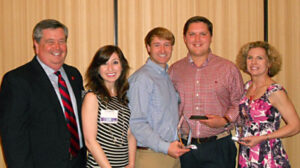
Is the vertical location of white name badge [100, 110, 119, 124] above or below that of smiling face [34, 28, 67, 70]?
below

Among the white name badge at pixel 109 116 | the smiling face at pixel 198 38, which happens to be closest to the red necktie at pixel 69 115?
the white name badge at pixel 109 116

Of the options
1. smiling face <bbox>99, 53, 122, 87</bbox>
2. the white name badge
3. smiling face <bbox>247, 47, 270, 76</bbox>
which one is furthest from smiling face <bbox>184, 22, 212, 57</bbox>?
the white name badge

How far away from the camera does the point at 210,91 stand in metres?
2.53

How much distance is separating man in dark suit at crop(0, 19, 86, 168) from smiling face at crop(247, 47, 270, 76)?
1717 mm

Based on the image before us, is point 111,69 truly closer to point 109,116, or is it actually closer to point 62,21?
point 109,116

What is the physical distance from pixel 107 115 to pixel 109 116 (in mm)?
19

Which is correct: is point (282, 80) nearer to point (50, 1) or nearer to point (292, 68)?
point (292, 68)

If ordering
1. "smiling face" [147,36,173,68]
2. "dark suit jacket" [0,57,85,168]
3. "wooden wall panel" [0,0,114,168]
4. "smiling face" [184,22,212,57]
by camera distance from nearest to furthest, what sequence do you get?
"dark suit jacket" [0,57,85,168] → "smiling face" [147,36,173,68] → "smiling face" [184,22,212,57] → "wooden wall panel" [0,0,114,168]

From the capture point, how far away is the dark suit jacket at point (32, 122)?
1.87m

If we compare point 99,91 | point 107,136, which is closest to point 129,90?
point 99,91

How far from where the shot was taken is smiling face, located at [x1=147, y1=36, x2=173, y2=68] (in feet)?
7.97

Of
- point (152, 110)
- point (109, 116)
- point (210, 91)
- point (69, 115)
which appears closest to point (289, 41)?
point (210, 91)

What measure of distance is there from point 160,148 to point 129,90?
0.59m

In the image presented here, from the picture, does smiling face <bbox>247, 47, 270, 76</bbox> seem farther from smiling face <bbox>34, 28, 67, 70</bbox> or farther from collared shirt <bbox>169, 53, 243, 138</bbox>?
smiling face <bbox>34, 28, 67, 70</bbox>
